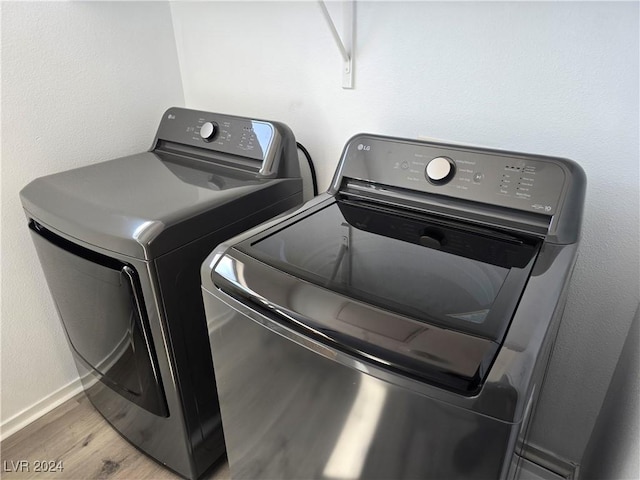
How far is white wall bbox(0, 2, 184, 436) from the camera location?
1338 millimetres

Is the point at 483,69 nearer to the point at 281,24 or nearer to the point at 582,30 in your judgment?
the point at 582,30

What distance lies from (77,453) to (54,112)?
111 centimetres

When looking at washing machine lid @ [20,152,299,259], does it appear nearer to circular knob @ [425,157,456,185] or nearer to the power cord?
the power cord

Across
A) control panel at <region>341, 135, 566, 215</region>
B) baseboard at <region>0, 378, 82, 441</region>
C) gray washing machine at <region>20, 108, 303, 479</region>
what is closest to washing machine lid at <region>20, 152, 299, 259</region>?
gray washing machine at <region>20, 108, 303, 479</region>

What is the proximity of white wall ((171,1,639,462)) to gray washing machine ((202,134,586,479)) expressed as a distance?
0.54 ft

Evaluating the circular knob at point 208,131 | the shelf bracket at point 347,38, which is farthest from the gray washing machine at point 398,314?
the circular knob at point 208,131

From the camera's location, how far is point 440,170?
1019mm

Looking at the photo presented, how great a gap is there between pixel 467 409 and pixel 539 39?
0.83 m

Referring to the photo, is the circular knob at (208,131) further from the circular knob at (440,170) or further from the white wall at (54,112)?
the circular knob at (440,170)

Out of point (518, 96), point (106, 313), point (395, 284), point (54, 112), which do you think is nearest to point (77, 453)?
point (106, 313)

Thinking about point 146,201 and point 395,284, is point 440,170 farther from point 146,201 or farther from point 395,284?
point 146,201

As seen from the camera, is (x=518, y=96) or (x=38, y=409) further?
(x=38, y=409)

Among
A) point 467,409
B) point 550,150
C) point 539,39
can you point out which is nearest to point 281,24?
point 539,39

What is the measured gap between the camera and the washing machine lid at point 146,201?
3.37 ft
